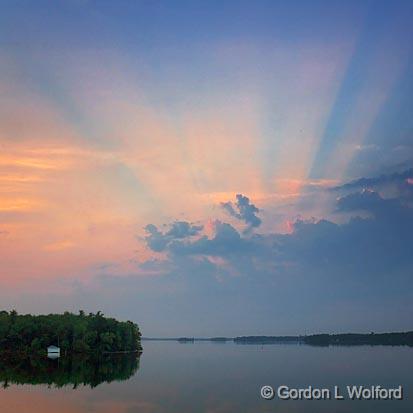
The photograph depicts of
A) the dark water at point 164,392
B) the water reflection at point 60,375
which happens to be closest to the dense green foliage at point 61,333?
the water reflection at point 60,375

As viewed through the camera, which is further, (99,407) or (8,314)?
(8,314)

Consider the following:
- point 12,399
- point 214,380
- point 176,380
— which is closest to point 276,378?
point 214,380

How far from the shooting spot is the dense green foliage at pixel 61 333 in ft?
425

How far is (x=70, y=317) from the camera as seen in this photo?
478 feet

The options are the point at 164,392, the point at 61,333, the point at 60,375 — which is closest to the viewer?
the point at 164,392

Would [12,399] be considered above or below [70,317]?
below

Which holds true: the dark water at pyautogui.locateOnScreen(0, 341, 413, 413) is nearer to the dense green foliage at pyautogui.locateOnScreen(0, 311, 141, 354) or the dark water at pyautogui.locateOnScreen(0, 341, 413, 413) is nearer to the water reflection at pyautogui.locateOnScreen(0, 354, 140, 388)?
the water reflection at pyautogui.locateOnScreen(0, 354, 140, 388)

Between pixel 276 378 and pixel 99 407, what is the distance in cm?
3366

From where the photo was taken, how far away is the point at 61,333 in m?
133

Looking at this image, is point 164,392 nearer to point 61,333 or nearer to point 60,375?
point 60,375

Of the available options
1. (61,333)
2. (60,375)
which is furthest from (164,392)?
(61,333)

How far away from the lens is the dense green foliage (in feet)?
425

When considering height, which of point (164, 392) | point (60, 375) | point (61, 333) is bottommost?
point (164, 392)

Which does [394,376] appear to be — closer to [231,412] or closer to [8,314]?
[231,412]
